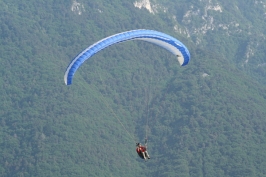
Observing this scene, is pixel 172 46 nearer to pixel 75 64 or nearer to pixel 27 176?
pixel 75 64

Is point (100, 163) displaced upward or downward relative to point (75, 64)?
upward

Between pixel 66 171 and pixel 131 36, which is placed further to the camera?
pixel 66 171

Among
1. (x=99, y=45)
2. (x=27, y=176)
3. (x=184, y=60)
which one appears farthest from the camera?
(x=27, y=176)

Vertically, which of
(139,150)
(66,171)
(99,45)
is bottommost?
(139,150)

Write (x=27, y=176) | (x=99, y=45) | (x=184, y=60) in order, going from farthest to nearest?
1. (x=27, y=176)
2. (x=184, y=60)
3. (x=99, y=45)

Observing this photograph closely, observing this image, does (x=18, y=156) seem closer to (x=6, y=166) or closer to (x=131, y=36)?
(x=6, y=166)

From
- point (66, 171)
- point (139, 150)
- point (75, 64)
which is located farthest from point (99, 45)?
point (66, 171)

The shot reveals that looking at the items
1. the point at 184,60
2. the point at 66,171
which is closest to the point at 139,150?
the point at 184,60
